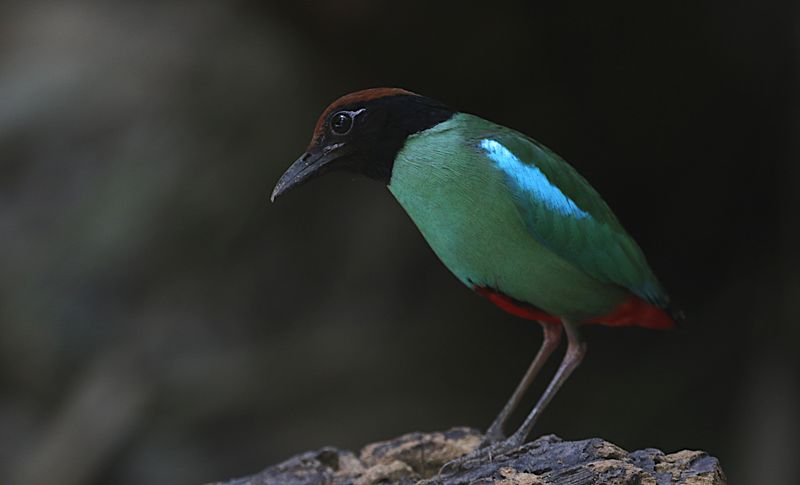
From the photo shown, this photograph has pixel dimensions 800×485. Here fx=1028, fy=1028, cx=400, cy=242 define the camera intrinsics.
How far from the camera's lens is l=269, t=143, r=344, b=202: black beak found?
383 cm

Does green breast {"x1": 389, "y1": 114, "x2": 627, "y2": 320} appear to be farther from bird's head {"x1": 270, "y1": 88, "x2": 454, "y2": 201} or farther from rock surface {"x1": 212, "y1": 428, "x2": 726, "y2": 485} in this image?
rock surface {"x1": 212, "y1": 428, "x2": 726, "y2": 485}

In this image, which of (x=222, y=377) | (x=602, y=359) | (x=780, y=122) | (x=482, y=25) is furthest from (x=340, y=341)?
(x=780, y=122)

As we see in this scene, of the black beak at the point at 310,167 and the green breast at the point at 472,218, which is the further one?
the black beak at the point at 310,167

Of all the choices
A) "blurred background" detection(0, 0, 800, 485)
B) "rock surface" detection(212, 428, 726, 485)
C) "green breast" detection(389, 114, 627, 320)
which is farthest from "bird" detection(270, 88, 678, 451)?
"blurred background" detection(0, 0, 800, 485)

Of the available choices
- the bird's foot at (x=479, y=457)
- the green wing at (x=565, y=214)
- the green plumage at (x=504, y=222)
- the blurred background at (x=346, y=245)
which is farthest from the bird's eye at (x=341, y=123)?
the blurred background at (x=346, y=245)

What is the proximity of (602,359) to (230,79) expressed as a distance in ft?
10.7

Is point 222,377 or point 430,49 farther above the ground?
point 430,49

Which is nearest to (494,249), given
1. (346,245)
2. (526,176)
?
(526,176)

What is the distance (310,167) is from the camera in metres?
3.84

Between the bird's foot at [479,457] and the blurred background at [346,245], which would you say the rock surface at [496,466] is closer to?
the bird's foot at [479,457]

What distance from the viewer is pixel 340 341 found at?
23.3 ft

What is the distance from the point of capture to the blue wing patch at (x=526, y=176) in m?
3.73

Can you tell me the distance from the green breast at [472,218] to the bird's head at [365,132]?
5 centimetres

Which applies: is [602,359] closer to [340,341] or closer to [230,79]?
[340,341]
